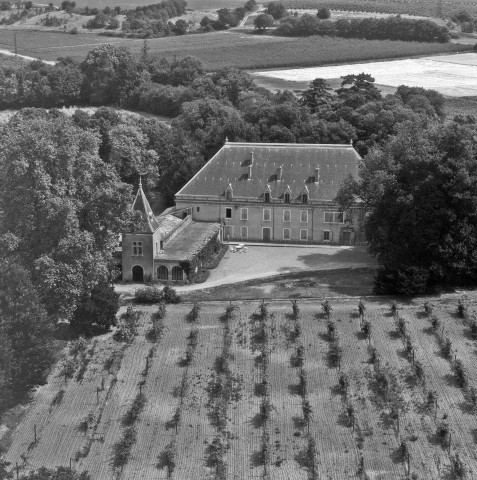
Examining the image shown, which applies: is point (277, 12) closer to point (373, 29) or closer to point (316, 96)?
point (373, 29)

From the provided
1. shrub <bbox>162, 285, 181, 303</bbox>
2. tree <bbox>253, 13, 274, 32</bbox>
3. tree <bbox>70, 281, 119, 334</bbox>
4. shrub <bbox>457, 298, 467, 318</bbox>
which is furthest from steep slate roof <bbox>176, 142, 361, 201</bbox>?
tree <bbox>253, 13, 274, 32</bbox>

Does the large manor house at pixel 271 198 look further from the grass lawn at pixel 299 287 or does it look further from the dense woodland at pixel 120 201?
the grass lawn at pixel 299 287

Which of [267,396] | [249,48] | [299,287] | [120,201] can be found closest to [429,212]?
[299,287]

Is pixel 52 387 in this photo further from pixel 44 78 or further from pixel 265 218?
pixel 44 78

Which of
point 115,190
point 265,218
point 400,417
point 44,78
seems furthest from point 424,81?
point 400,417

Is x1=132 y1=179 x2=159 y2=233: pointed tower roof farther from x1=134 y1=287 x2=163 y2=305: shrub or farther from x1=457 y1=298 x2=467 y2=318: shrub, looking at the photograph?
x1=457 y1=298 x2=467 y2=318: shrub

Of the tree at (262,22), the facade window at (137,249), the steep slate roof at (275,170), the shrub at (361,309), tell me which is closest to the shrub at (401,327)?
the shrub at (361,309)

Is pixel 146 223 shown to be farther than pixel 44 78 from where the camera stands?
No
